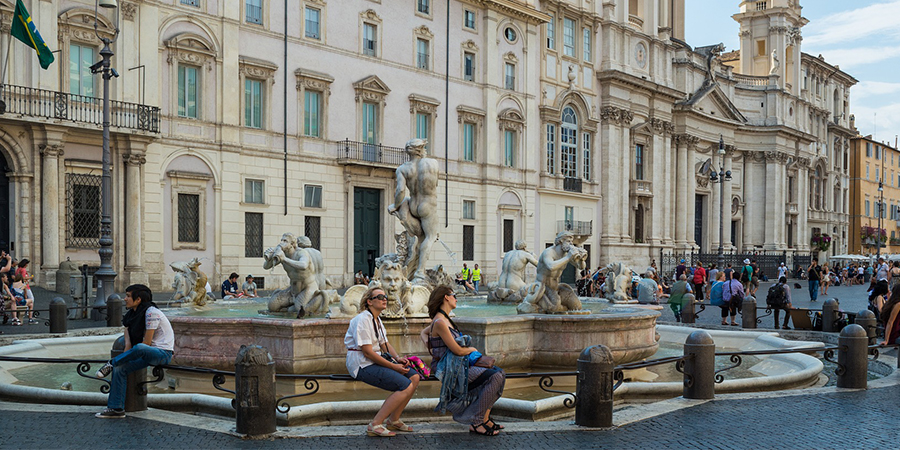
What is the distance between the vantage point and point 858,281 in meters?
50.7

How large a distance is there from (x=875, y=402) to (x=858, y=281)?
46.5 meters

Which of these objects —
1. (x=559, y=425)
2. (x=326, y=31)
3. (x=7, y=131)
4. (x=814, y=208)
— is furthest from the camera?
(x=814, y=208)

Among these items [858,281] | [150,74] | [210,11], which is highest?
[210,11]

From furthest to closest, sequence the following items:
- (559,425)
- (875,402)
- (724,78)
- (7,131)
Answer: (724,78), (7,131), (875,402), (559,425)

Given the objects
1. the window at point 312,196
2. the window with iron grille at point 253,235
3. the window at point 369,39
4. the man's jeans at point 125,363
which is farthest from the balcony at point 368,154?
the man's jeans at point 125,363

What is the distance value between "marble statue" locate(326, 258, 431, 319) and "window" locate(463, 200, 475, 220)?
26.0 m

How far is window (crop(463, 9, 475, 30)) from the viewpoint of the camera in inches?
1421

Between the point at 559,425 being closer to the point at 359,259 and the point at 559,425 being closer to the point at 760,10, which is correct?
the point at 359,259

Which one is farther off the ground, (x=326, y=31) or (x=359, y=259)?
(x=326, y=31)

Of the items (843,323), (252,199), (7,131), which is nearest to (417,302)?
(843,323)

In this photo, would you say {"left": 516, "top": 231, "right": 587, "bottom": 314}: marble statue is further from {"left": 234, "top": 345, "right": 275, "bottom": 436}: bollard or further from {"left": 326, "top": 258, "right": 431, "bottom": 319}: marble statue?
{"left": 234, "top": 345, "right": 275, "bottom": 436}: bollard

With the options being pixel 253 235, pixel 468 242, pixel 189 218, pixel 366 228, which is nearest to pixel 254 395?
pixel 189 218

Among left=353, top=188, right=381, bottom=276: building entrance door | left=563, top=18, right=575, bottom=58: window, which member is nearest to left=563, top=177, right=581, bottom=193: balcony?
left=563, top=18, right=575, bottom=58: window

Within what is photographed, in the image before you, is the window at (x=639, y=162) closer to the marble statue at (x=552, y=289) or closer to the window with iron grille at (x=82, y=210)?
the window with iron grille at (x=82, y=210)
